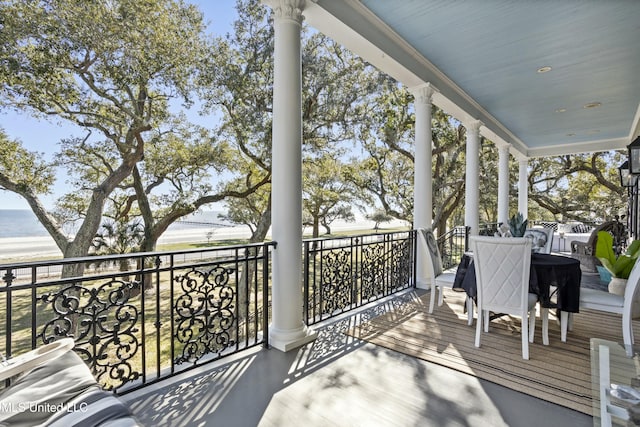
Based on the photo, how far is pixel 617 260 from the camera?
370 centimetres

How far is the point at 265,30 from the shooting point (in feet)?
25.7

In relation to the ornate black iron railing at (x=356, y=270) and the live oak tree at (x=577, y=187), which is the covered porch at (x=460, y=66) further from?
the live oak tree at (x=577, y=187)

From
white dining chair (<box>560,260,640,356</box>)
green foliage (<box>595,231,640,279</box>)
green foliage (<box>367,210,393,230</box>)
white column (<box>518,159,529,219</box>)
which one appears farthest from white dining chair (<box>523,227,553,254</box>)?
green foliage (<box>367,210,393,230</box>)

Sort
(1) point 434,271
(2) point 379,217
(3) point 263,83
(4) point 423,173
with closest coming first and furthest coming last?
(1) point 434,271
(4) point 423,173
(3) point 263,83
(2) point 379,217

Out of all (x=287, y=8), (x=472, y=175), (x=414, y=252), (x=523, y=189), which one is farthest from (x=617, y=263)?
(x=523, y=189)

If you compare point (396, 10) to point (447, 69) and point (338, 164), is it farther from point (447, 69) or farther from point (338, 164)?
point (338, 164)

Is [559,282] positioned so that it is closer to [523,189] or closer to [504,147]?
[504,147]

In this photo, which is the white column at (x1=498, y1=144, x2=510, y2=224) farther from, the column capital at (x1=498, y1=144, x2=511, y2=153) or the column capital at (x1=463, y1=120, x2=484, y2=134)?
the column capital at (x1=463, y1=120, x2=484, y2=134)

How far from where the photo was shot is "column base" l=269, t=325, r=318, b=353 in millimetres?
2697

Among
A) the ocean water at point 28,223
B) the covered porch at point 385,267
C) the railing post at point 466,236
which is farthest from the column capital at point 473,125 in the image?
the ocean water at point 28,223

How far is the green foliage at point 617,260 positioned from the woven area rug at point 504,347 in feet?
1.82

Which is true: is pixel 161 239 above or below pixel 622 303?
below

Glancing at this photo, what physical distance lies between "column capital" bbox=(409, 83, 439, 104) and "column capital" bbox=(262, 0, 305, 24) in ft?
8.07

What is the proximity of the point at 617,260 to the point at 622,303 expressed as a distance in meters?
1.48
